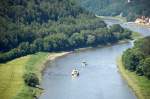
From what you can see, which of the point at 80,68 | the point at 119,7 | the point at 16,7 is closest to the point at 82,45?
the point at 16,7

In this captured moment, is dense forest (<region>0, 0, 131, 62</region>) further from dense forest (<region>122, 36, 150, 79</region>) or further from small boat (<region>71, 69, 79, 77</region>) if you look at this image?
dense forest (<region>122, 36, 150, 79</region>)

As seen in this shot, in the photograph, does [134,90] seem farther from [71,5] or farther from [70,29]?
[71,5]

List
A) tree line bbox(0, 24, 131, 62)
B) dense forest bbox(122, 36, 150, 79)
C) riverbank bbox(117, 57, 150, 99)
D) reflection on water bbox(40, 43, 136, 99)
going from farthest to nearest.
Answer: tree line bbox(0, 24, 131, 62)
dense forest bbox(122, 36, 150, 79)
reflection on water bbox(40, 43, 136, 99)
riverbank bbox(117, 57, 150, 99)

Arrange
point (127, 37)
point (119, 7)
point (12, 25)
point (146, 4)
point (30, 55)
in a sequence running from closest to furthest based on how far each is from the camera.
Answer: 1. point (30, 55)
2. point (12, 25)
3. point (127, 37)
4. point (146, 4)
5. point (119, 7)

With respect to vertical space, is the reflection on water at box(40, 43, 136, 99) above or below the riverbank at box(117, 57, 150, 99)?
below

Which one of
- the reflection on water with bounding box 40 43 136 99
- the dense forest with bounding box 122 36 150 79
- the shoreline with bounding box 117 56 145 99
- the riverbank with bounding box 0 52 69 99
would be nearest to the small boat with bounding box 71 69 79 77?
the reflection on water with bounding box 40 43 136 99
